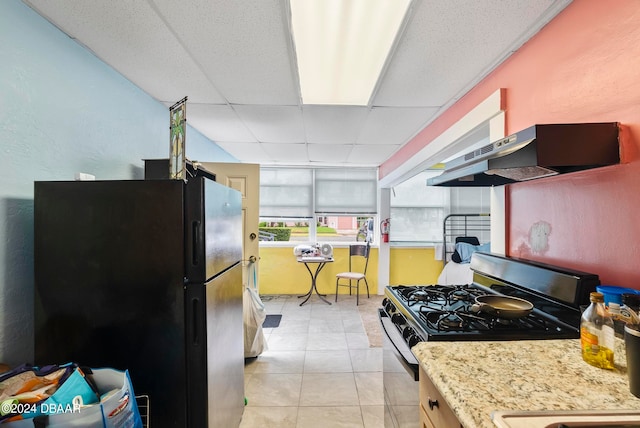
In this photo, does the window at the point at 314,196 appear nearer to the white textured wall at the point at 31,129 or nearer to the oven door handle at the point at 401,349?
the white textured wall at the point at 31,129

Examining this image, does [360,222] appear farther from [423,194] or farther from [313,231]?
[423,194]

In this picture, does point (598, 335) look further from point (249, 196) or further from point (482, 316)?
point (249, 196)

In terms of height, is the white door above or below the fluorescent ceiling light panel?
below

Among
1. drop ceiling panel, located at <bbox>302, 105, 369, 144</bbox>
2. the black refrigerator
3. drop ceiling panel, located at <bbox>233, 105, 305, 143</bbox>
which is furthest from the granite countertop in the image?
→ drop ceiling panel, located at <bbox>233, 105, 305, 143</bbox>

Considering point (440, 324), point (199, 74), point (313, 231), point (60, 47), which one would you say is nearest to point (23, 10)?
point (60, 47)

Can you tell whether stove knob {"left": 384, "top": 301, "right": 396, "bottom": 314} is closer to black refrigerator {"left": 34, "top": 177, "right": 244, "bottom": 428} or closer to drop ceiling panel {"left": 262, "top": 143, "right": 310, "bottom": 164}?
black refrigerator {"left": 34, "top": 177, "right": 244, "bottom": 428}

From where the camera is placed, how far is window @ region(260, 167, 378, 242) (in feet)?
16.4

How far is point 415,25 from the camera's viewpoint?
50.9 inches

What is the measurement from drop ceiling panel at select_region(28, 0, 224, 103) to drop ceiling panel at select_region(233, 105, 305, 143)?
0.45 m

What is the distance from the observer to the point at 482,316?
120 centimetres

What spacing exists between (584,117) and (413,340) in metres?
1.15

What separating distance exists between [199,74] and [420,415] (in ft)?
7.15

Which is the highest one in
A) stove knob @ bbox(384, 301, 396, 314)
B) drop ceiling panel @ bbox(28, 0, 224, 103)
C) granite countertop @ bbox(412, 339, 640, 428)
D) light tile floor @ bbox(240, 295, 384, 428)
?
drop ceiling panel @ bbox(28, 0, 224, 103)

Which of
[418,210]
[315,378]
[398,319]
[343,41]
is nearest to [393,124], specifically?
[343,41]
